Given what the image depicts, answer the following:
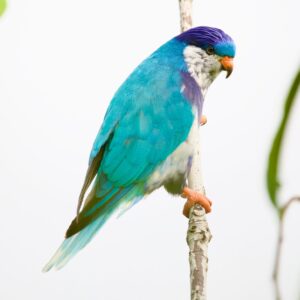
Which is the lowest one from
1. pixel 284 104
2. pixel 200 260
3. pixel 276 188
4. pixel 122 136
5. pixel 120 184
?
pixel 200 260

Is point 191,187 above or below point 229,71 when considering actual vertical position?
below

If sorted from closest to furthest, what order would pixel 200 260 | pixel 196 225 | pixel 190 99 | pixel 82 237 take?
pixel 200 260 < pixel 196 225 < pixel 82 237 < pixel 190 99

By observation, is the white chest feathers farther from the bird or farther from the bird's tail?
the bird's tail

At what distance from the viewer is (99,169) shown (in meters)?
3.62

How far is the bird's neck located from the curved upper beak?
4.4 inches

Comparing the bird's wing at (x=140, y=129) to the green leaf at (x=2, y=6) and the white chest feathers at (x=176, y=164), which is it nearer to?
the white chest feathers at (x=176, y=164)

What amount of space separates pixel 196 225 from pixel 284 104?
7.95ft

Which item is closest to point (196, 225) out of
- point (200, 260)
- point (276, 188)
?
point (200, 260)

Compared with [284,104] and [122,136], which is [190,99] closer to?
[122,136]

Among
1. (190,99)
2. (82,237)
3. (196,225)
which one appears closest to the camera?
(196,225)

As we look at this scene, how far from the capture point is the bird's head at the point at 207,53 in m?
4.18

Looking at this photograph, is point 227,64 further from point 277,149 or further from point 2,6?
point 277,149

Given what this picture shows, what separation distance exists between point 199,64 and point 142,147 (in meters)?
0.92

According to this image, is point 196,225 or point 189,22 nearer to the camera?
point 196,225
